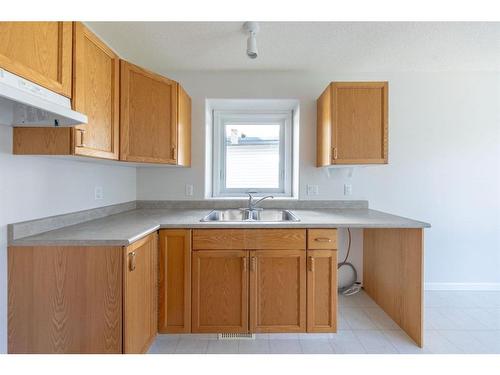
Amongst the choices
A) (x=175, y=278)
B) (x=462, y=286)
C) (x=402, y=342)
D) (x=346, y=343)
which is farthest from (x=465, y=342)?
(x=175, y=278)

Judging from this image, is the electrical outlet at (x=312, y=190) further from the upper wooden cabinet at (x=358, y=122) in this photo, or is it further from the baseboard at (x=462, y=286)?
the baseboard at (x=462, y=286)

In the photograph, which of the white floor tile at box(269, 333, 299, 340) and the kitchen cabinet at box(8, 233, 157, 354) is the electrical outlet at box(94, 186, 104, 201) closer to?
the kitchen cabinet at box(8, 233, 157, 354)

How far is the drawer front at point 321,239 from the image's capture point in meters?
1.71

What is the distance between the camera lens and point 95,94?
1.45 metres

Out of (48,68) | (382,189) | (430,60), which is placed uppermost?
(430,60)

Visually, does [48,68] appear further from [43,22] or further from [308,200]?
[308,200]

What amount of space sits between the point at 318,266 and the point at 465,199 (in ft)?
6.14

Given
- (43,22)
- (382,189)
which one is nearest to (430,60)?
(382,189)

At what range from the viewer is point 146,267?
4.96ft

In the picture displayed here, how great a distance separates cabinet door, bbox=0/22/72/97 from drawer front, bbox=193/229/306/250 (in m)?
1.08

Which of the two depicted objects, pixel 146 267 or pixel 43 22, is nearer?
pixel 43 22

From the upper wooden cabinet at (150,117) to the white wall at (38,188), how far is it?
359 millimetres

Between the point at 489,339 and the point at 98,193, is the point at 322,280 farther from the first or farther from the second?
the point at 98,193

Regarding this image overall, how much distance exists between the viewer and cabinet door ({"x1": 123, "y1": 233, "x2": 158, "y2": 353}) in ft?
4.24
